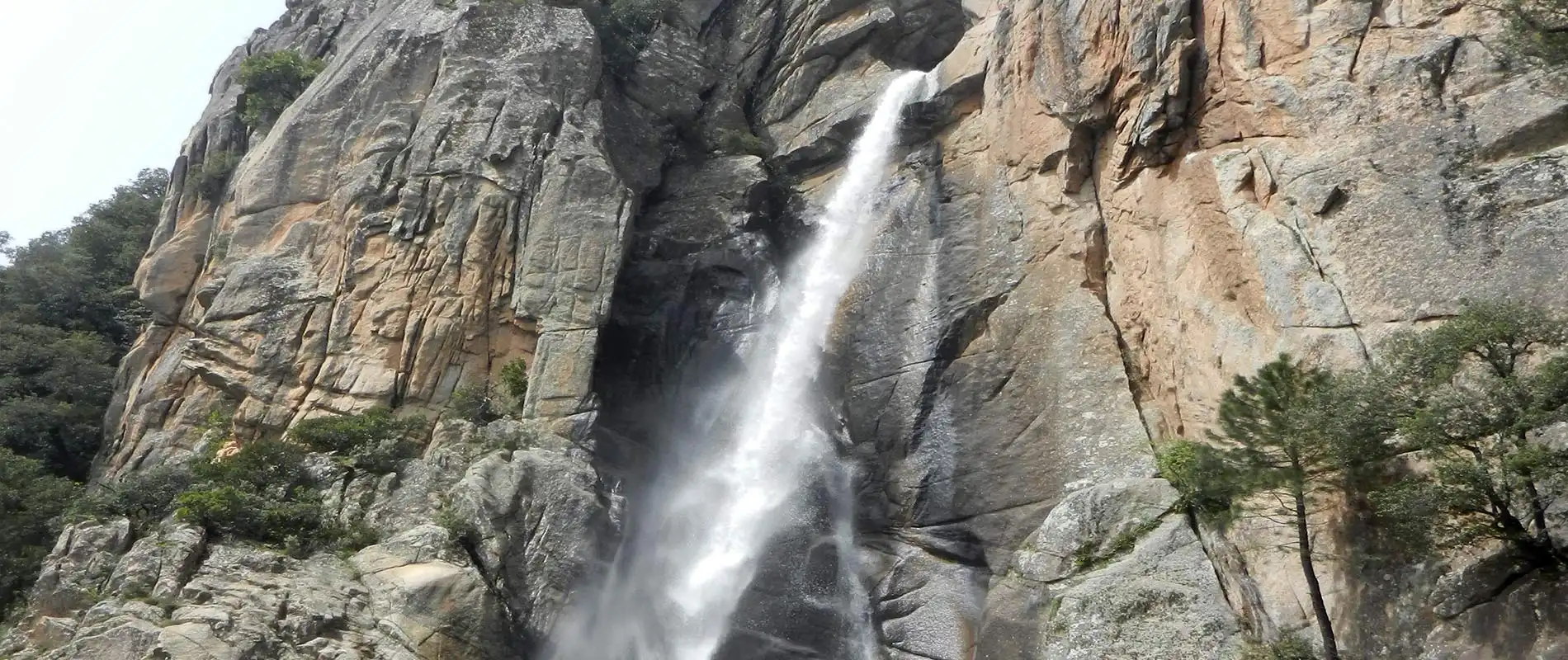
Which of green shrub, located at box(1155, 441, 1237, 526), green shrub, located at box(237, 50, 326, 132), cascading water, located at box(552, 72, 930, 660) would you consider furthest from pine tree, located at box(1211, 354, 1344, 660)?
green shrub, located at box(237, 50, 326, 132)

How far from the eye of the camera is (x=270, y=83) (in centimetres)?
3366

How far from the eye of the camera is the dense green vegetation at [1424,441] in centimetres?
1302

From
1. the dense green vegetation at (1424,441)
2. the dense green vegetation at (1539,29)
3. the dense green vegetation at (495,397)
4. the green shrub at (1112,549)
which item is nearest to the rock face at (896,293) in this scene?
the green shrub at (1112,549)

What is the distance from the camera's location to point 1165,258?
71.2ft

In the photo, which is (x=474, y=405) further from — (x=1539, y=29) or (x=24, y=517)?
(x=1539, y=29)

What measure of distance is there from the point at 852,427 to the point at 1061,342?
209 inches

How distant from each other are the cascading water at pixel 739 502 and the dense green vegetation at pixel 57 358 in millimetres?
11800

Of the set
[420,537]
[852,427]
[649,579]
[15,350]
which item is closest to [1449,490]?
[852,427]

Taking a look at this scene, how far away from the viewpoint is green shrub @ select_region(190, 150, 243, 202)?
3078cm

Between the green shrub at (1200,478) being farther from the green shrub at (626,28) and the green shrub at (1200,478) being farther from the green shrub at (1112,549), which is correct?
the green shrub at (626,28)

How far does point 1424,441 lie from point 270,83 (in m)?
33.2

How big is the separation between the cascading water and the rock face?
758 mm

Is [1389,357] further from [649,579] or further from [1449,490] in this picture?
[649,579]

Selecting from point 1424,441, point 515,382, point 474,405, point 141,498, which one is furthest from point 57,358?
point 1424,441
